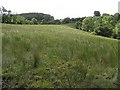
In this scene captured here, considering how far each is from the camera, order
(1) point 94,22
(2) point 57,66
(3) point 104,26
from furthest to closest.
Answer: (1) point 94,22 → (3) point 104,26 → (2) point 57,66

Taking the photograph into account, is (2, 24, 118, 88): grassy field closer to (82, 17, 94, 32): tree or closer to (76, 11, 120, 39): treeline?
(76, 11, 120, 39): treeline

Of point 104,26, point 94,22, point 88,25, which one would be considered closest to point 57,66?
point 104,26

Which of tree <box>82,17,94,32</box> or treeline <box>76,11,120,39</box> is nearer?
treeline <box>76,11,120,39</box>

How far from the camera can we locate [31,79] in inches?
173

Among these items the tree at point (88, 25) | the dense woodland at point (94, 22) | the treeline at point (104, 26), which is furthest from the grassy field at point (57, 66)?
the tree at point (88, 25)

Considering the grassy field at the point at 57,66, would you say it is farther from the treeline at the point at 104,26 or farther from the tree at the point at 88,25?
the tree at the point at 88,25

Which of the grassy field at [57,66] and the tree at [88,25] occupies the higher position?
the tree at [88,25]

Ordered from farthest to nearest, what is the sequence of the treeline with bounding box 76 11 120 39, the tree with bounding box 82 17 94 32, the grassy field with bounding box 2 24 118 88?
the tree with bounding box 82 17 94 32
the treeline with bounding box 76 11 120 39
the grassy field with bounding box 2 24 118 88

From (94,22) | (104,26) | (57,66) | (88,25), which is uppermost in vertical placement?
(94,22)

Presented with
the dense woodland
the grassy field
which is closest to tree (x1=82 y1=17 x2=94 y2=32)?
the dense woodland

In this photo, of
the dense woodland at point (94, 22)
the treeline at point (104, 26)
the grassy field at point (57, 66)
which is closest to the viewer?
the grassy field at point (57, 66)

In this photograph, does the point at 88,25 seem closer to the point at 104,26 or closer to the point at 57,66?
the point at 104,26

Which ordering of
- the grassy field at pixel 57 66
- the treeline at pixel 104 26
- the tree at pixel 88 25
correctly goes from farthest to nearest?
the tree at pixel 88 25 < the treeline at pixel 104 26 < the grassy field at pixel 57 66

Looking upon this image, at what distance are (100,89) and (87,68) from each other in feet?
2.23
